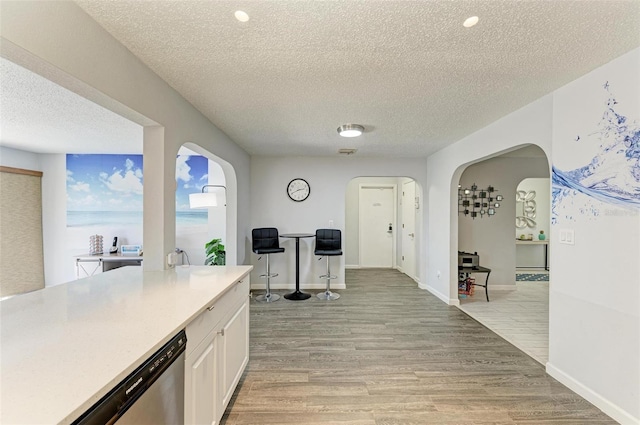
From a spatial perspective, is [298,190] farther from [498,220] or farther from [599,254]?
[599,254]

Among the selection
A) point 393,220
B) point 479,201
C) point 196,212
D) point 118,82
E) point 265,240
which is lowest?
point 265,240

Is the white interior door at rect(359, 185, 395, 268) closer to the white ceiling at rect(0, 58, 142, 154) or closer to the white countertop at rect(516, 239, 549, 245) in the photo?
the white countertop at rect(516, 239, 549, 245)

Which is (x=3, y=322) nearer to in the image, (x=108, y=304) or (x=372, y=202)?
(x=108, y=304)

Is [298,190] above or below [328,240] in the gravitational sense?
above

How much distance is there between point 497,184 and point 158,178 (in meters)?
5.37

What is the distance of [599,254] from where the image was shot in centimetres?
200

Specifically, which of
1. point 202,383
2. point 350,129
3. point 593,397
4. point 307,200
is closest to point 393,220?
point 307,200

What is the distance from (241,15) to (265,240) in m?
3.63

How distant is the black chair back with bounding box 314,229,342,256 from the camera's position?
4.83m

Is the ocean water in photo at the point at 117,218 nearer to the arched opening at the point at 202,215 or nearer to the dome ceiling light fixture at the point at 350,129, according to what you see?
the arched opening at the point at 202,215

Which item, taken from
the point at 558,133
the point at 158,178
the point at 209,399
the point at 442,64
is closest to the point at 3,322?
the point at 209,399

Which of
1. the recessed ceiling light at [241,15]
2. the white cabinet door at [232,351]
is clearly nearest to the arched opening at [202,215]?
the white cabinet door at [232,351]

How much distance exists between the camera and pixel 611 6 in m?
1.39

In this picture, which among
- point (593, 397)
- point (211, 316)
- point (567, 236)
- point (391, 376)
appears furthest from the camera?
point (391, 376)
